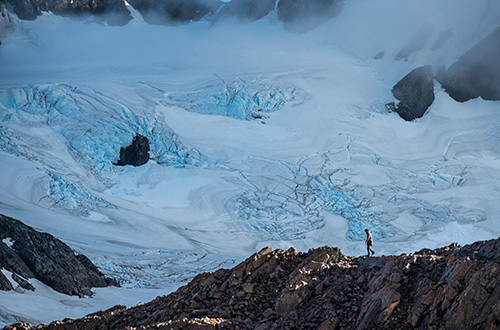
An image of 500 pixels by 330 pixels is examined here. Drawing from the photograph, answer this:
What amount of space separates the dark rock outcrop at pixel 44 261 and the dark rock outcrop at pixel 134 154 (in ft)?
37.2

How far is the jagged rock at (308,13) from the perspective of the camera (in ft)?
208

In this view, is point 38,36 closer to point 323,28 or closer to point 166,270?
point 323,28

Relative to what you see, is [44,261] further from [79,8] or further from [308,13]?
[308,13]

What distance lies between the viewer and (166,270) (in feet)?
106

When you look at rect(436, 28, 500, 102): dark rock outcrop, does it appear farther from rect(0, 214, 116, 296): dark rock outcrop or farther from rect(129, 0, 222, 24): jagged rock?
rect(0, 214, 116, 296): dark rock outcrop

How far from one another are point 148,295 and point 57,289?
3879mm

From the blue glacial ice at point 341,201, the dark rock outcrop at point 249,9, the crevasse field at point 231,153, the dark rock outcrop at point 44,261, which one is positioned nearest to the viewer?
the dark rock outcrop at point 44,261

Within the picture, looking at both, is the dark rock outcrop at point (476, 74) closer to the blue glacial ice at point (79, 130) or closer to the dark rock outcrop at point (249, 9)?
Answer: the dark rock outcrop at point (249, 9)

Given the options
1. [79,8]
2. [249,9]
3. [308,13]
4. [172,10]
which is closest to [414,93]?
[308,13]

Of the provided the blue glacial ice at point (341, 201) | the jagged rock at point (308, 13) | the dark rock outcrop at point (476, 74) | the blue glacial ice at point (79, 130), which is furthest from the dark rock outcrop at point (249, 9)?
the blue glacial ice at point (341, 201)

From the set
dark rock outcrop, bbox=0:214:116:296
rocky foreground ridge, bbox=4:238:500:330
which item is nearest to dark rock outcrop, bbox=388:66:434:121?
dark rock outcrop, bbox=0:214:116:296

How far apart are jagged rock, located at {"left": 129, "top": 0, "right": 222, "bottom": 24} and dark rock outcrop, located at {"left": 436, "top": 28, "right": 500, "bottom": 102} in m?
26.8

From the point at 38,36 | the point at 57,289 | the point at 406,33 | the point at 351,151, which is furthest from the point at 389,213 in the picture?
the point at 38,36

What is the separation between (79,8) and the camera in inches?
2549
